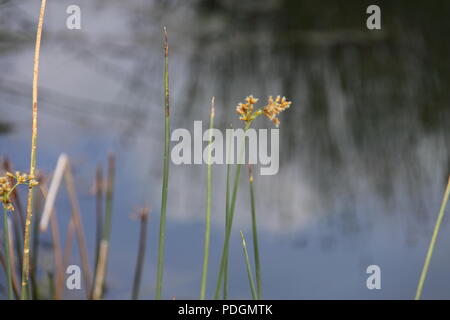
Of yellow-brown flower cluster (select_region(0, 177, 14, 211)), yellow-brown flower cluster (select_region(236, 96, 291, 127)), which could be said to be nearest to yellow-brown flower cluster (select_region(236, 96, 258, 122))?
yellow-brown flower cluster (select_region(236, 96, 291, 127))

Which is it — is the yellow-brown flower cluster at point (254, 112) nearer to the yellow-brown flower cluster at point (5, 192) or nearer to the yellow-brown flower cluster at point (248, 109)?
the yellow-brown flower cluster at point (248, 109)

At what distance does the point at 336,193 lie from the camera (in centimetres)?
217

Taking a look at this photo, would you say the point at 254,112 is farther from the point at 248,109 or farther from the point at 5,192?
the point at 5,192

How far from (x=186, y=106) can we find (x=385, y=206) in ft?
2.86

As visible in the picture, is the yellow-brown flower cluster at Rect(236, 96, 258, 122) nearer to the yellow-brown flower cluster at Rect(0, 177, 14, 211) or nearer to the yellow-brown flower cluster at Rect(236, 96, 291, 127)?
the yellow-brown flower cluster at Rect(236, 96, 291, 127)

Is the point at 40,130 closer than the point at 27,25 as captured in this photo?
Yes

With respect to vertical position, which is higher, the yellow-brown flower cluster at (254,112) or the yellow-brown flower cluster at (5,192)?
the yellow-brown flower cluster at (254,112)

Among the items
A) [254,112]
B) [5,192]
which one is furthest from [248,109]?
[5,192]

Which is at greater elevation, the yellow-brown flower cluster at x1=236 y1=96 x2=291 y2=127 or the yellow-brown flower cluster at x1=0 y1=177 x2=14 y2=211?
the yellow-brown flower cluster at x1=236 y1=96 x2=291 y2=127

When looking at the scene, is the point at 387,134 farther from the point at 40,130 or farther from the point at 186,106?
the point at 40,130

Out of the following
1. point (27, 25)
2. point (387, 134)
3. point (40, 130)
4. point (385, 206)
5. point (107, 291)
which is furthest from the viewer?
point (27, 25)

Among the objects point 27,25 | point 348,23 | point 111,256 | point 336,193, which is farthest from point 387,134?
point 27,25

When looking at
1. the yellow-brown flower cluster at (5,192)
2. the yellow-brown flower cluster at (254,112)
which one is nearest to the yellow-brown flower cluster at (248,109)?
the yellow-brown flower cluster at (254,112)

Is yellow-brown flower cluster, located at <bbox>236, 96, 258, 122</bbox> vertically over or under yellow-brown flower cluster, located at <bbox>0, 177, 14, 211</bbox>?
over
